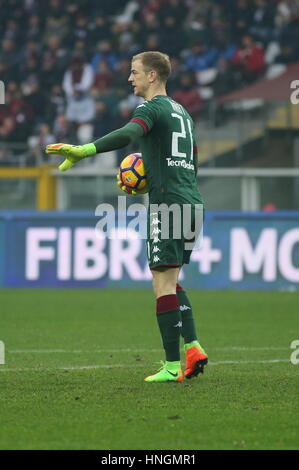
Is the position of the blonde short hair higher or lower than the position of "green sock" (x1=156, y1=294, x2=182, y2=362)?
higher

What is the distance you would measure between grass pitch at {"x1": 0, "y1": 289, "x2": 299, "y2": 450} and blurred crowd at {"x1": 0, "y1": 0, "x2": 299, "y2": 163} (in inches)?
343

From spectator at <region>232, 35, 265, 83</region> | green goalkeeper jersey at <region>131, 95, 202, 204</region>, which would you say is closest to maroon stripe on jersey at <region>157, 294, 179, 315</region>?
green goalkeeper jersey at <region>131, 95, 202, 204</region>

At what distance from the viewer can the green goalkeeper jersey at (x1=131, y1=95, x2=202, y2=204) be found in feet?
22.2

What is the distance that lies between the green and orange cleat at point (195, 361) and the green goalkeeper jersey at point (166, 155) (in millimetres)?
973

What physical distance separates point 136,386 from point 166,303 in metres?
0.58

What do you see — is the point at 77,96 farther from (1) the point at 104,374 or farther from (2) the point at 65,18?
(1) the point at 104,374

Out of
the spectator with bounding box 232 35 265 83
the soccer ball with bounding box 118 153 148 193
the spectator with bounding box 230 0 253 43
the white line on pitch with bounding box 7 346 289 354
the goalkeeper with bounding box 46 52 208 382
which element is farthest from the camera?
the spectator with bounding box 230 0 253 43

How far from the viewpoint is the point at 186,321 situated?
7.04 m

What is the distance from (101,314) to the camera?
12.3 metres

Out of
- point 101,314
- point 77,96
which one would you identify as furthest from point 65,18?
point 101,314

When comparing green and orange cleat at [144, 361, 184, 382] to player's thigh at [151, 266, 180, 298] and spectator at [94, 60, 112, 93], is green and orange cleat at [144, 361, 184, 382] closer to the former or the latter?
player's thigh at [151, 266, 180, 298]

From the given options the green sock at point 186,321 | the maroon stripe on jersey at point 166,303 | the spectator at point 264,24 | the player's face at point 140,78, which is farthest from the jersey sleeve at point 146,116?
the spectator at point 264,24

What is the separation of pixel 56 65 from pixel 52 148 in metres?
16.5

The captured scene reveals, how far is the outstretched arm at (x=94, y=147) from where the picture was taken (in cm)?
625
